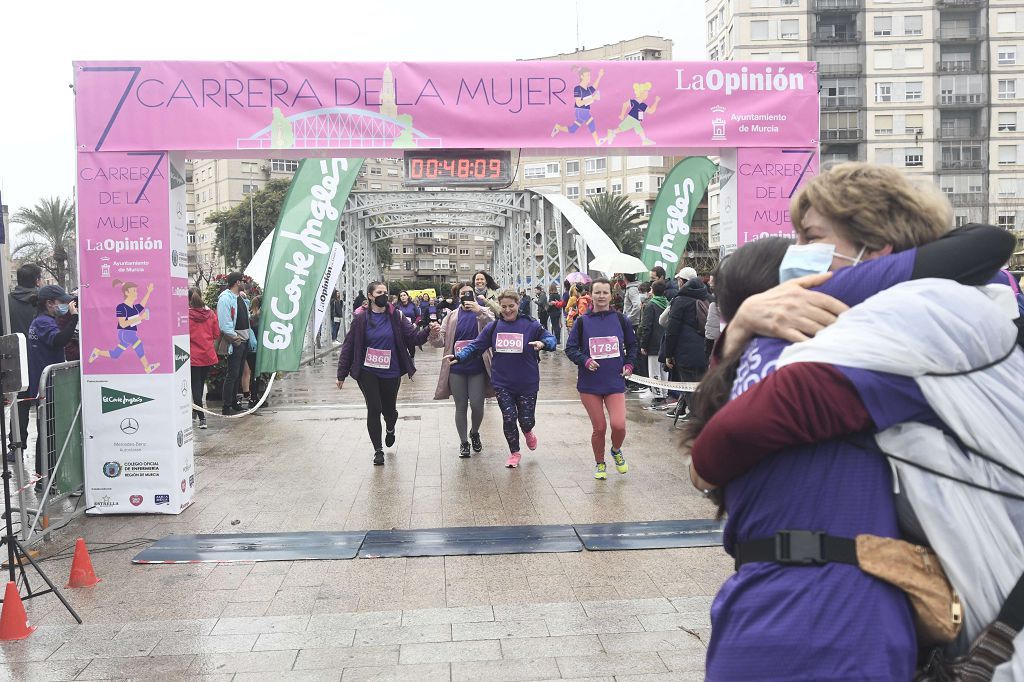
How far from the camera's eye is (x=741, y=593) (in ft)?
6.22

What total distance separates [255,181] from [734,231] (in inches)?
3946

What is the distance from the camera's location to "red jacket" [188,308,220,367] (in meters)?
12.6

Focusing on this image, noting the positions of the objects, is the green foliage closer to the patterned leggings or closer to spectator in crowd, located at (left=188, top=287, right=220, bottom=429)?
spectator in crowd, located at (left=188, top=287, right=220, bottom=429)

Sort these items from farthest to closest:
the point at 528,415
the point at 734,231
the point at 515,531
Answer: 1. the point at 528,415
2. the point at 734,231
3. the point at 515,531

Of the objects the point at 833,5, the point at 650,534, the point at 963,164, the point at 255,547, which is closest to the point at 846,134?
the point at 963,164

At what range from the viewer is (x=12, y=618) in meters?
4.83

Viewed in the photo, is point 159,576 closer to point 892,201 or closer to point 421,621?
point 421,621

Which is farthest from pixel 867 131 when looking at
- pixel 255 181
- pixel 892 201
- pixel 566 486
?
pixel 892 201

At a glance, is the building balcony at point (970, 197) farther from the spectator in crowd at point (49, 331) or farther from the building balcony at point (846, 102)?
the spectator in crowd at point (49, 331)

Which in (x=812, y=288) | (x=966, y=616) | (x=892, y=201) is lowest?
(x=966, y=616)

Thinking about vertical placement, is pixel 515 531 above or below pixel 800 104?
below

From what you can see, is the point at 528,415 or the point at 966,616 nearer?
the point at 966,616

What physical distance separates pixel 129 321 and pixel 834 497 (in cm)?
682

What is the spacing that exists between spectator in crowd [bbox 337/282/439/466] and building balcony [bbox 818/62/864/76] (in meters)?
69.4
